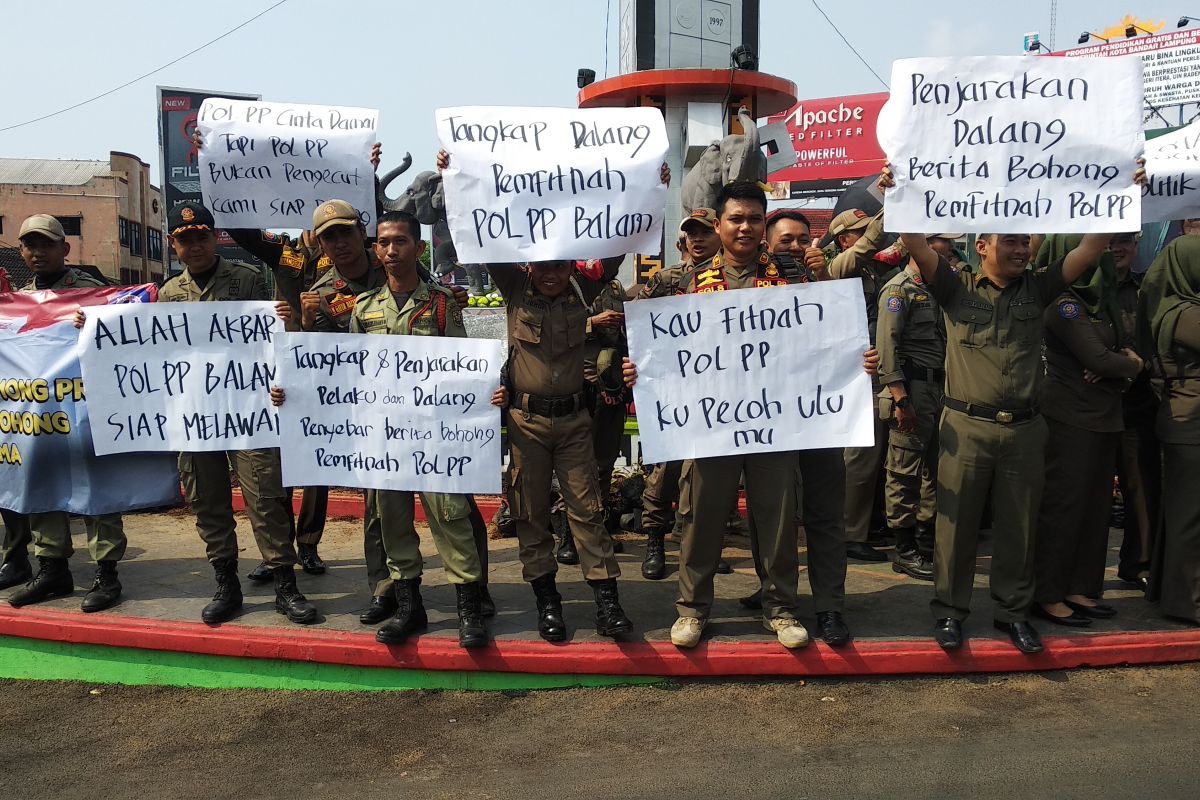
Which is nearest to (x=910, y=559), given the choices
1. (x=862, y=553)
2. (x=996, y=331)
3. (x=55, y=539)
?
(x=862, y=553)

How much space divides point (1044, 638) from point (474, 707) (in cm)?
275

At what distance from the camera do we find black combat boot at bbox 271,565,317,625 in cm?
506

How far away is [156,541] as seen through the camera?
7.15 meters

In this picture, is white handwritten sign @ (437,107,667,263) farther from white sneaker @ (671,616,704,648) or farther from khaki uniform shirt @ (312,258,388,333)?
white sneaker @ (671,616,704,648)

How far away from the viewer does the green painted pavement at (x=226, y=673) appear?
4684 millimetres

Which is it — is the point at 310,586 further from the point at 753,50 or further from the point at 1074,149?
the point at 753,50

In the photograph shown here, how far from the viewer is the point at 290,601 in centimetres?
516

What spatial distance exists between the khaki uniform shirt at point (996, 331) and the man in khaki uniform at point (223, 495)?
3.46 meters

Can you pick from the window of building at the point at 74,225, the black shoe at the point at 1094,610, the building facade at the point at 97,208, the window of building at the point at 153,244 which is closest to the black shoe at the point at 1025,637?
the black shoe at the point at 1094,610

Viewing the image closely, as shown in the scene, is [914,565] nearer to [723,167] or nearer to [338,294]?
[723,167]

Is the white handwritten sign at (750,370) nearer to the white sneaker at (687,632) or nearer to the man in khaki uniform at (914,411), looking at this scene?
the white sneaker at (687,632)

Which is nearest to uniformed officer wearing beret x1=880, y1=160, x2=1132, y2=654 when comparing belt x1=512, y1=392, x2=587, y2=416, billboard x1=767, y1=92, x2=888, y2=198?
belt x1=512, y1=392, x2=587, y2=416

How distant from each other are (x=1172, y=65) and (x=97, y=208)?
1800 inches

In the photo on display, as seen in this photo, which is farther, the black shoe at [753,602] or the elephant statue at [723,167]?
the elephant statue at [723,167]
